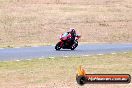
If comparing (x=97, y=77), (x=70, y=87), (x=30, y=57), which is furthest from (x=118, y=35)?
(x=97, y=77)

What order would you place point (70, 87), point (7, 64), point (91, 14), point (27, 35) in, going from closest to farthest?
point (70, 87) < point (7, 64) < point (27, 35) < point (91, 14)

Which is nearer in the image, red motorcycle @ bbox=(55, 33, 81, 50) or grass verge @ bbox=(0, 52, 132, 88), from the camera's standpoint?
grass verge @ bbox=(0, 52, 132, 88)

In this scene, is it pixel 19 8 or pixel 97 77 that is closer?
pixel 97 77

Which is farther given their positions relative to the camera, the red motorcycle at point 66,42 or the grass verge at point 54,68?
the red motorcycle at point 66,42

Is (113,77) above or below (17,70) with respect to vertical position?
above

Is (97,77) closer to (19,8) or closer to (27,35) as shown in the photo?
(27,35)

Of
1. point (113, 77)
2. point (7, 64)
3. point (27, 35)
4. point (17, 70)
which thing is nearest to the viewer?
point (113, 77)

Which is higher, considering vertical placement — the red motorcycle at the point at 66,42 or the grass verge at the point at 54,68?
the grass verge at the point at 54,68

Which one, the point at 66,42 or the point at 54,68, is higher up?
the point at 54,68

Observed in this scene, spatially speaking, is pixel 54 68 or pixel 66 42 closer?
pixel 54 68

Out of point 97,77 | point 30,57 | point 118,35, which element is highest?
point 97,77

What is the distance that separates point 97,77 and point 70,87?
138 inches

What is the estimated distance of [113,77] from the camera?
14.6 meters

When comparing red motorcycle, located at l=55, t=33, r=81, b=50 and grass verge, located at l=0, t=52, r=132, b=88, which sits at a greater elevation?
grass verge, located at l=0, t=52, r=132, b=88
